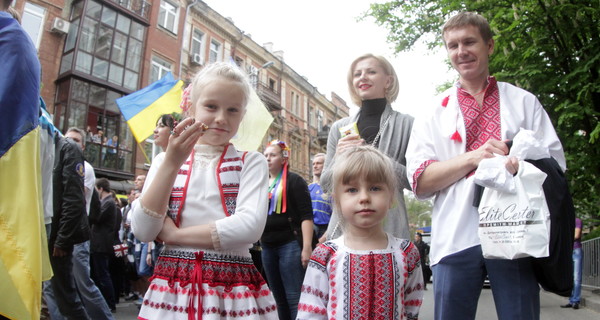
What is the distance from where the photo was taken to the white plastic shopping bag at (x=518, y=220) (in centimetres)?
167

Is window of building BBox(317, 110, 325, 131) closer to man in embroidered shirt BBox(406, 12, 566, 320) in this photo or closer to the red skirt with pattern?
man in embroidered shirt BBox(406, 12, 566, 320)

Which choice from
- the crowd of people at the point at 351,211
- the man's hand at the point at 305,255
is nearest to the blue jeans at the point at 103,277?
the man's hand at the point at 305,255

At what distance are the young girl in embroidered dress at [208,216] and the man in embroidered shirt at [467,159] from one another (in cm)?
79

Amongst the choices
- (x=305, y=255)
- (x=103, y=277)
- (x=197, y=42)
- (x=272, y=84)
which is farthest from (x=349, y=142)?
(x=272, y=84)

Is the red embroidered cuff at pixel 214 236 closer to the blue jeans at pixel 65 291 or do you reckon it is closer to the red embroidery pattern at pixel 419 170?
the red embroidery pattern at pixel 419 170

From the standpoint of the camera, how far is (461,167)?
198cm

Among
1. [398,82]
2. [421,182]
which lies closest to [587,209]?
[398,82]

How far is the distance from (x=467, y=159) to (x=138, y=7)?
72.3ft

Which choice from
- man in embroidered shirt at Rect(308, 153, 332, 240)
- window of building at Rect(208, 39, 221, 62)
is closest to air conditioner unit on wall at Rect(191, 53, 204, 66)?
window of building at Rect(208, 39, 221, 62)

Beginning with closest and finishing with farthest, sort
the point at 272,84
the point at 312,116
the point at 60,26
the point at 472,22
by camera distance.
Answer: the point at 472,22, the point at 60,26, the point at 272,84, the point at 312,116

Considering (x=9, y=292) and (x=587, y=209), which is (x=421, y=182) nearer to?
(x=9, y=292)

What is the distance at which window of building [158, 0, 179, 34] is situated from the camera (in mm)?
22905

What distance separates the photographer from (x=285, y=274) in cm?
416

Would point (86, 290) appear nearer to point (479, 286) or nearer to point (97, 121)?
point (479, 286)
